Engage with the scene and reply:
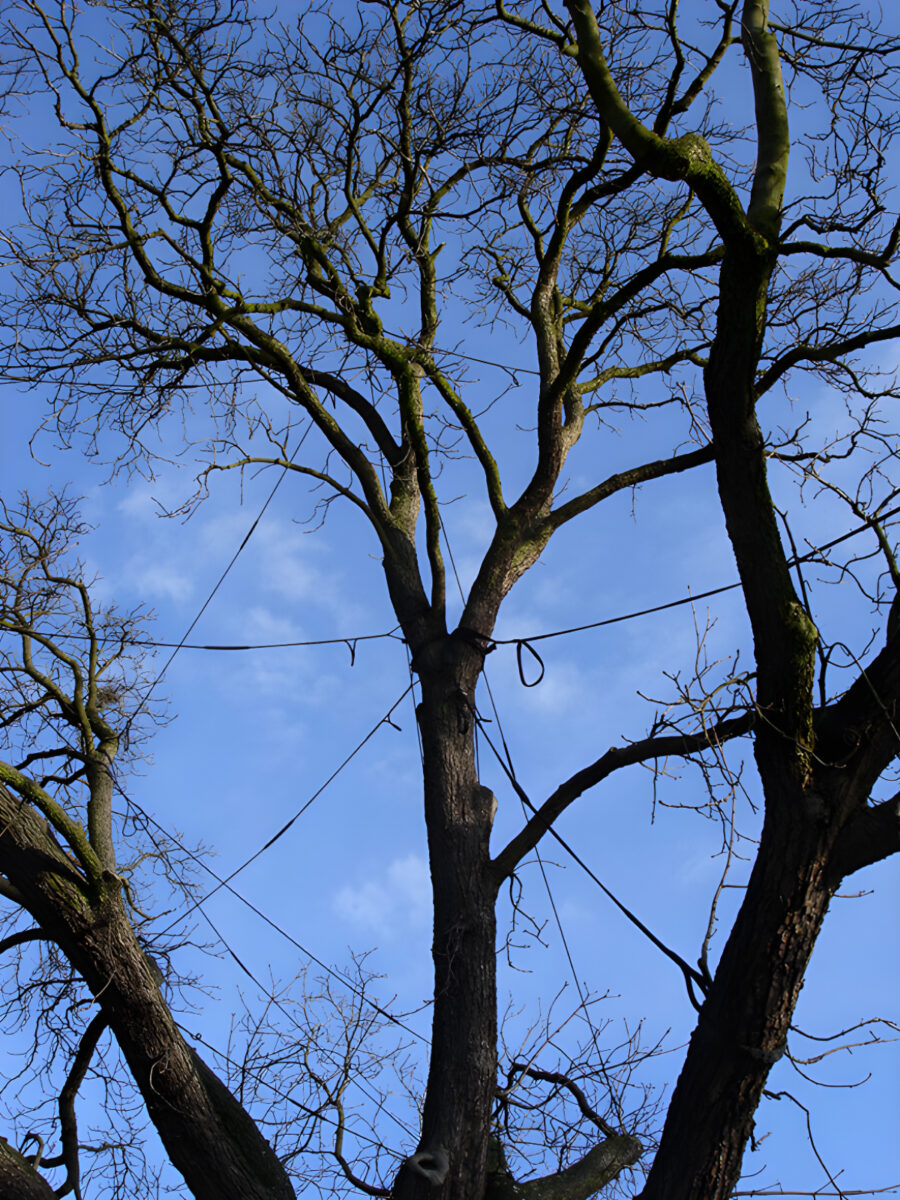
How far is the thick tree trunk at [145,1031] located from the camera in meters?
3.56

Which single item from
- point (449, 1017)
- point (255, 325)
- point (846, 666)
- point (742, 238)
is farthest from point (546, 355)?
point (449, 1017)

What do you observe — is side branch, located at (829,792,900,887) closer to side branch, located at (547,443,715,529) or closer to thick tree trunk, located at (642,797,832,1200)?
thick tree trunk, located at (642,797,832,1200)

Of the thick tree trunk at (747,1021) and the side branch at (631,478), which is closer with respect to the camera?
the thick tree trunk at (747,1021)

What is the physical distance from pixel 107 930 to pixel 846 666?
2.64 metres

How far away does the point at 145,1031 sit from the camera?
363 centimetres

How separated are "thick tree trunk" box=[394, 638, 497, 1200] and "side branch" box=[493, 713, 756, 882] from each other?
0.43 ft

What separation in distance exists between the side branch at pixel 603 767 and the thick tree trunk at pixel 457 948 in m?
0.13

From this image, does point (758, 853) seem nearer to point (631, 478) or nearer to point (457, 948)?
point (457, 948)

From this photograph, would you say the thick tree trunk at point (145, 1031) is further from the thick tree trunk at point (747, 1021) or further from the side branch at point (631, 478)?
the side branch at point (631, 478)

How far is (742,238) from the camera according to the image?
302 centimetres

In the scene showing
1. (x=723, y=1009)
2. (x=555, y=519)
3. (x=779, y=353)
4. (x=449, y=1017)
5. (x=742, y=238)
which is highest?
(x=779, y=353)

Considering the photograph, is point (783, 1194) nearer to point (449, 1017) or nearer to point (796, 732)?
point (449, 1017)

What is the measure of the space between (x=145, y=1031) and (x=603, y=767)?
1.86m

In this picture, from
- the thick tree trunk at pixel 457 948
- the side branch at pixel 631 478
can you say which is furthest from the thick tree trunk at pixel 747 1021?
the side branch at pixel 631 478
